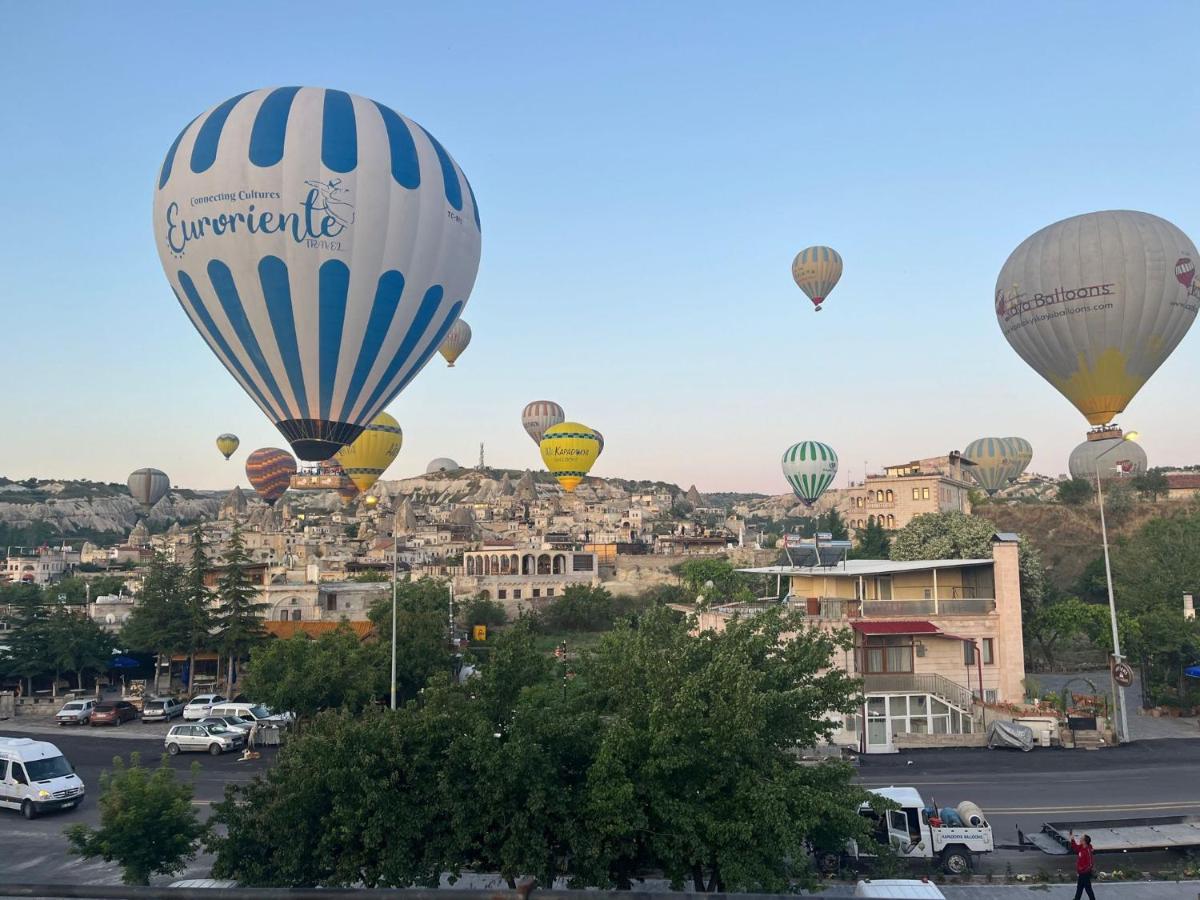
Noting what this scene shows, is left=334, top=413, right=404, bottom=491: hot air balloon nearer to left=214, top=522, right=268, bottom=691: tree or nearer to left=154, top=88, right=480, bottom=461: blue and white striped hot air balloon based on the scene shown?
left=214, top=522, right=268, bottom=691: tree

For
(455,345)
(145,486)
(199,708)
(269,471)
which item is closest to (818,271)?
(455,345)

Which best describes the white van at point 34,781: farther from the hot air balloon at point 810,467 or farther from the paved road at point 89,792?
the hot air balloon at point 810,467

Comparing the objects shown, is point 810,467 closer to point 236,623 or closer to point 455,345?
point 455,345

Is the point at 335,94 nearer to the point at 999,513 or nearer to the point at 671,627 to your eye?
the point at 671,627

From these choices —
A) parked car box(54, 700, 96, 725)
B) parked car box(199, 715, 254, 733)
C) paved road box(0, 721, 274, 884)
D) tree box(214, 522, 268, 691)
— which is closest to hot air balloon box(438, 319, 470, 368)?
tree box(214, 522, 268, 691)

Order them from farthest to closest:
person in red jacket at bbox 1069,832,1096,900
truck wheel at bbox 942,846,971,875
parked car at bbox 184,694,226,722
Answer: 1. parked car at bbox 184,694,226,722
2. truck wheel at bbox 942,846,971,875
3. person in red jacket at bbox 1069,832,1096,900

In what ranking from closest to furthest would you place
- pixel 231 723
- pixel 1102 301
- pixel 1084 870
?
pixel 1084 870 → pixel 231 723 → pixel 1102 301

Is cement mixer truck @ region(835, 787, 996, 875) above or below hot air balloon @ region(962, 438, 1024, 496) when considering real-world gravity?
→ below
